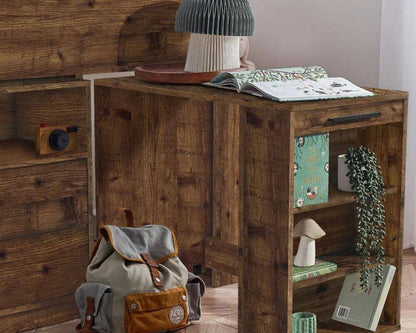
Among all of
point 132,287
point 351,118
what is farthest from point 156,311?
point 351,118

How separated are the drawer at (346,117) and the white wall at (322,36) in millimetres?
1015

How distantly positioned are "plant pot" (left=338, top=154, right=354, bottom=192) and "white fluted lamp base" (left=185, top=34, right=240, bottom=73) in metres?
0.46

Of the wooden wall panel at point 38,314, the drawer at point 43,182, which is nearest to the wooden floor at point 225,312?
the wooden wall panel at point 38,314

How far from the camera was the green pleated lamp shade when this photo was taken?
2.62 meters

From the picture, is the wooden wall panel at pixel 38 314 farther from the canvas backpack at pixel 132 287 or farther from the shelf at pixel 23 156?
the shelf at pixel 23 156

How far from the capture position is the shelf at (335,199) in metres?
2.43

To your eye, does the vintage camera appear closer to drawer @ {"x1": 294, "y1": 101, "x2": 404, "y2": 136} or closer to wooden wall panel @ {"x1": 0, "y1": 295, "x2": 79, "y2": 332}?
wooden wall panel @ {"x1": 0, "y1": 295, "x2": 79, "y2": 332}

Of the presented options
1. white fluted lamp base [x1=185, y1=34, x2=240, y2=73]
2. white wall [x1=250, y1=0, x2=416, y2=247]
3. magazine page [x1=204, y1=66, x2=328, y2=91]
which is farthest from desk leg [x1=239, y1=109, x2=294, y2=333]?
white wall [x1=250, y1=0, x2=416, y2=247]

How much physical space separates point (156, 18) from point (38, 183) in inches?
27.2

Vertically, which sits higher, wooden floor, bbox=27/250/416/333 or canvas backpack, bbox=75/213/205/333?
canvas backpack, bbox=75/213/205/333

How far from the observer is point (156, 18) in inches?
115

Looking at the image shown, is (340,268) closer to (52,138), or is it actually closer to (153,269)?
(153,269)

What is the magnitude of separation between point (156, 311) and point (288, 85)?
78cm

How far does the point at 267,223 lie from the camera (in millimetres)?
2395
